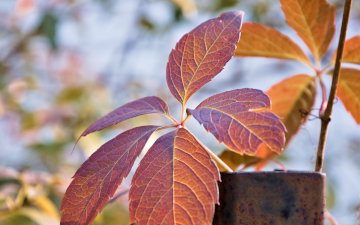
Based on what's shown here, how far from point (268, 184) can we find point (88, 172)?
117mm

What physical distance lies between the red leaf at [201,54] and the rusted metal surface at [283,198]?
2.8 inches

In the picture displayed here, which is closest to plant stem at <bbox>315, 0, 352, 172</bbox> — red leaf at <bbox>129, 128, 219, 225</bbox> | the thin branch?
the thin branch

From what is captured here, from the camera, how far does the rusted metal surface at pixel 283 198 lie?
35 cm

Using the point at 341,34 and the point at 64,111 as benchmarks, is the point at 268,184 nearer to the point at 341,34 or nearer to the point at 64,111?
the point at 341,34

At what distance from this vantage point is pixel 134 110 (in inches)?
15.7

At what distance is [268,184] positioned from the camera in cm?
35

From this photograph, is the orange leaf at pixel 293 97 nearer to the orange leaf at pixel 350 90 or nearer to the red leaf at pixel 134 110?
the orange leaf at pixel 350 90

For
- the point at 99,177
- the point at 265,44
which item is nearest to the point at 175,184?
the point at 99,177

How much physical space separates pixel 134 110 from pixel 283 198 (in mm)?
124

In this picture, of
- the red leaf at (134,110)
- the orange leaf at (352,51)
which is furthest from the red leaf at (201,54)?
the orange leaf at (352,51)

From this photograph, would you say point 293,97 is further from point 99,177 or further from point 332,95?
point 99,177

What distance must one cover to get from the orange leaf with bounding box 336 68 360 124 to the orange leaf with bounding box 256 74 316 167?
34 mm

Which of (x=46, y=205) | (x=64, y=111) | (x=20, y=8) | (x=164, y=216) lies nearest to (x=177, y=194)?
(x=164, y=216)

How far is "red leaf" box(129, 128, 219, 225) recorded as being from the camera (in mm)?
327
